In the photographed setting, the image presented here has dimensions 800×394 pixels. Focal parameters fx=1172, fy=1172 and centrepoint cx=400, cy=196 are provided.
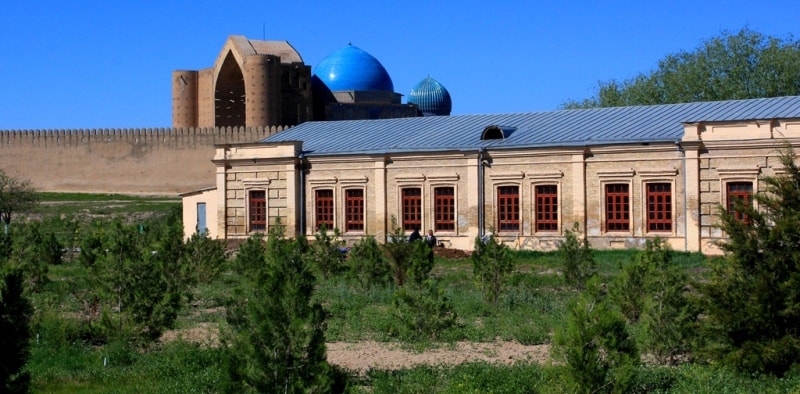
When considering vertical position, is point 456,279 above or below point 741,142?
below

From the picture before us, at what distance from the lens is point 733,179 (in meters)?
23.8

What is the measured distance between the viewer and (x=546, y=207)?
26438 mm

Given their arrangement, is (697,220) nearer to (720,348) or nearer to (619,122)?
(619,122)

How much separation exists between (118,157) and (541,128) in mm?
27925

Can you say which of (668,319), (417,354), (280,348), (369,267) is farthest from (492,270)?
(280,348)

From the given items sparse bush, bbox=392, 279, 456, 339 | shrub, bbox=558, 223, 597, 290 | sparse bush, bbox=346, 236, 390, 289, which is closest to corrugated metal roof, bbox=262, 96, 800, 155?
shrub, bbox=558, 223, 597, 290

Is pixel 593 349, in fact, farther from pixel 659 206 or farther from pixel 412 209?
pixel 412 209

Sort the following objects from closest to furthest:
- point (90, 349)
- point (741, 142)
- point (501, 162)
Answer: point (90, 349) < point (741, 142) < point (501, 162)

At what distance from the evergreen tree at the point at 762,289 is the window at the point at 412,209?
56.6 feet

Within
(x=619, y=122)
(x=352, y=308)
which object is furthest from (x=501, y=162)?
(x=352, y=308)

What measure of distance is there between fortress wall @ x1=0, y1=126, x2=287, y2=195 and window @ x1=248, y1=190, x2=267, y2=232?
19.0 metres

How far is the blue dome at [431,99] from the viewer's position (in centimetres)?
5853

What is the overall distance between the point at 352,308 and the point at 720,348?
717cm

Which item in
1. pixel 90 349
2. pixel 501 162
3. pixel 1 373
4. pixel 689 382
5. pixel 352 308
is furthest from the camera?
pixel 501 162
